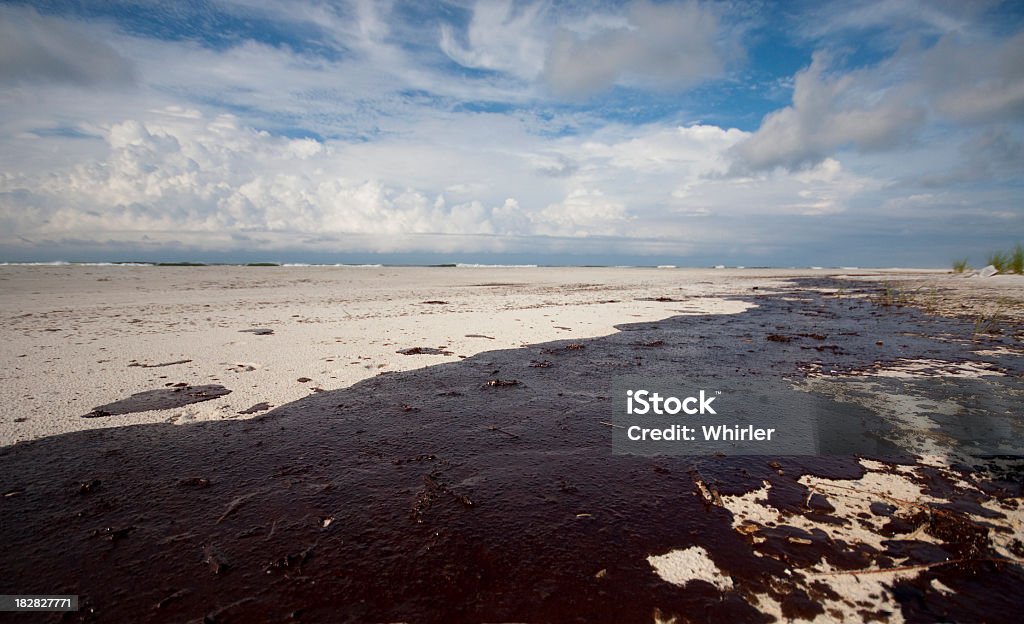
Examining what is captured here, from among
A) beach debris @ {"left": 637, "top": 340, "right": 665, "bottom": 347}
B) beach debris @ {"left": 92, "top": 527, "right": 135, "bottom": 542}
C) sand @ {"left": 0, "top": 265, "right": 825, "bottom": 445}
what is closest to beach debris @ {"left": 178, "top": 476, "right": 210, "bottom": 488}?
beach debris @ {"left": 92, "top": 527, "right": 135, "bottom": 542}

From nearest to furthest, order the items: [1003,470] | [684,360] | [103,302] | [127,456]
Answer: [1003,470], [127,456], [684,360], [103,302]

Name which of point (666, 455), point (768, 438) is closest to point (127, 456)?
point (666, 455)

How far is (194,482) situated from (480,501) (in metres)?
2.27

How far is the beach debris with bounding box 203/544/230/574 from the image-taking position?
2549mm

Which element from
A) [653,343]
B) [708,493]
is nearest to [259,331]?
[653,343]

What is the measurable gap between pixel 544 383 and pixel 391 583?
4042 mm

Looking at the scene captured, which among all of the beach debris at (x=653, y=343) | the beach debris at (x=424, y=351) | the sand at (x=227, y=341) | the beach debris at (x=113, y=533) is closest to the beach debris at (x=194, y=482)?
the beach debris at (x=113, y=533)

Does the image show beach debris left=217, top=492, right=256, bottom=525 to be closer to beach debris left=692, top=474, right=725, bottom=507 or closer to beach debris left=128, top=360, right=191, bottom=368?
beach debris left=692, top=474, right=725, bottom=507

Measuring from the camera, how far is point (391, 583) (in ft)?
8.02

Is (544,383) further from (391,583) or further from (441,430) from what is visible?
(391,583)

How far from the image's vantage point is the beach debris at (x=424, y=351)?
8086mm

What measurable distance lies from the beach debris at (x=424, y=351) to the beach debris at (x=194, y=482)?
4.51 m

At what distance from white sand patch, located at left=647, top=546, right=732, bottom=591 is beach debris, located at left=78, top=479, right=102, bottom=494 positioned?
4045 millimetres

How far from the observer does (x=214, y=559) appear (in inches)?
103
